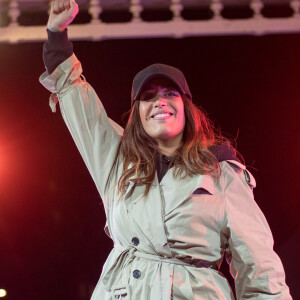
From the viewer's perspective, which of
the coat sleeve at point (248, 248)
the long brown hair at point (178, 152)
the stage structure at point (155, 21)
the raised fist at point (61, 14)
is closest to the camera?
the coat sleeve at point (248, 248)

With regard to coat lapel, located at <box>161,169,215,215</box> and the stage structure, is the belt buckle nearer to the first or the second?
coat lapel, located at <box>161,169,215,215</box>

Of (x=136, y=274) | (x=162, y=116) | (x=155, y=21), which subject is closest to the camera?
(x=136, y=274)

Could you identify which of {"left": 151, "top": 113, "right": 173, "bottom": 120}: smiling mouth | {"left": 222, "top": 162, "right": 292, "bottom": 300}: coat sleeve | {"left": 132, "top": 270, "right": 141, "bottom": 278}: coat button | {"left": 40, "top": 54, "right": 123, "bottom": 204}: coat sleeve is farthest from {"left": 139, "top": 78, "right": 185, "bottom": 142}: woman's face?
{"left": 132, "top": 270, "right": 141, "bottom": 278}: coat button

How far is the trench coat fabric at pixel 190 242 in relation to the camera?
1.62m

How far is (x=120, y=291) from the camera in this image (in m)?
1.64

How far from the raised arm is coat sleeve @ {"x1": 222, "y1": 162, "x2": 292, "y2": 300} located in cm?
44

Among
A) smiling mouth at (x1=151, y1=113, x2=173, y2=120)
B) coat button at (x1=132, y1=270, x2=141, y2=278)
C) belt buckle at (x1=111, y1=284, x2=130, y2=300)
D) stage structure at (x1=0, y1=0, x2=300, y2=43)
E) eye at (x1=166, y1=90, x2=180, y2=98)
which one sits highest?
stage structure at (x1=0, y1=0, x2=300, y2=43)

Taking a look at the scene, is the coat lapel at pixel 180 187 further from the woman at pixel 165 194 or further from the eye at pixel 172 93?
the eye at pixel 172 93

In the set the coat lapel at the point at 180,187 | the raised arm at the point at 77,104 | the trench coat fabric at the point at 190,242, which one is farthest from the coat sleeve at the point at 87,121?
the coat lapel at the point at 180,187

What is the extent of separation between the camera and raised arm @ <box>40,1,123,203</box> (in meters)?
1.86

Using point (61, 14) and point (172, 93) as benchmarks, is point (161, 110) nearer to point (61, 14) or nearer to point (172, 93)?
point (172, 93)

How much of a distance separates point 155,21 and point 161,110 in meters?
1.61

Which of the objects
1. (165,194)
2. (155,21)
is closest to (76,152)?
(155,21)

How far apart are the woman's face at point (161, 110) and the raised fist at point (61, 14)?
38 centimetres
